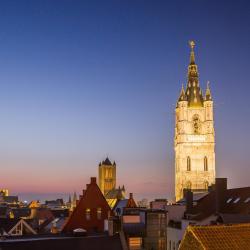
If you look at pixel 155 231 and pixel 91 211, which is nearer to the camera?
pixel 155 231

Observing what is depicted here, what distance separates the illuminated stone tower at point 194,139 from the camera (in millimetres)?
157375

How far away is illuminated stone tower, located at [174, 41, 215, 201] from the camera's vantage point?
6196 inches

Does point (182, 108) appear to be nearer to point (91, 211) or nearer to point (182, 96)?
point (182, 96)

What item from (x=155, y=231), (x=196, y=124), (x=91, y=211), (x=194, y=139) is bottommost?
(x=155, y=231)

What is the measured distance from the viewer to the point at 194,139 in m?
163

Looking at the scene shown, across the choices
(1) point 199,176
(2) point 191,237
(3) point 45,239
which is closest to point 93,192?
(3) point 45,239

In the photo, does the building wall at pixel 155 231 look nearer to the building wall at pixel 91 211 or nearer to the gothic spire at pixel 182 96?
the building wall at pixel 91 211

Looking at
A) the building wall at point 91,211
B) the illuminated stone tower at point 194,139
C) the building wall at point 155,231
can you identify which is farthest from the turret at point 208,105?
the building wall at point 155,231

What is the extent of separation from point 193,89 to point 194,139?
58.5 ft

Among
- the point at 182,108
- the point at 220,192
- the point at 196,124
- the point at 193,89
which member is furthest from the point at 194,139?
the point at 220,192

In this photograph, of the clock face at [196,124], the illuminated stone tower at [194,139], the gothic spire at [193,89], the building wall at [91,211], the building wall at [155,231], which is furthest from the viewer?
the gothic spire at [193,89]

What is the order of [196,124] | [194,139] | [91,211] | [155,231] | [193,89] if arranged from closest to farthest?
[155,231] → [91,211] → [194,139] → [196,124] → [193,89]

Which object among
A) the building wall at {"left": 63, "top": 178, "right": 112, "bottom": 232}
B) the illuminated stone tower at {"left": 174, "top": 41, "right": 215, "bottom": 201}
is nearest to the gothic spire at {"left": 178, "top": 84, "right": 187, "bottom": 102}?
the illuminated stone tower at {"left": 174, "top": 41, "right": 215, "bottom": 201}

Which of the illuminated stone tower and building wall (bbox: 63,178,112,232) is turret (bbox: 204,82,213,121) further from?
building wall (bbox: 63,178,112,232)
